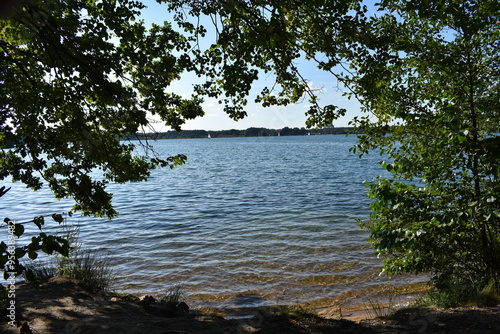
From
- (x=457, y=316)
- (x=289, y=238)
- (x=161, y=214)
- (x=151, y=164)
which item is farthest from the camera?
(x=161, y=214)

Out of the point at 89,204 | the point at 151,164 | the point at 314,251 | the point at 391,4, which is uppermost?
the point at 391,4

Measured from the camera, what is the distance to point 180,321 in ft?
19.9

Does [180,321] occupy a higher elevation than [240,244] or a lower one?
higher

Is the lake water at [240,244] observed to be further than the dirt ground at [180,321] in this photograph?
Yes

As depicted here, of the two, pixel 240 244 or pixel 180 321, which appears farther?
pixel 240 244

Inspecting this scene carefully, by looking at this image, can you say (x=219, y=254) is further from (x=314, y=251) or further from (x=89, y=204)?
(x=89, y=204)

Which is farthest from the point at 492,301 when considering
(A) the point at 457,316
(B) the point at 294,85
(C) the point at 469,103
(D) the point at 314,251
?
(D) the point at 314,251

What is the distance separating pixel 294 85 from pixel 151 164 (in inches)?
150

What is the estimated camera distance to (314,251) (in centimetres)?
1218

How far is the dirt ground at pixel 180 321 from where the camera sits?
5.20m

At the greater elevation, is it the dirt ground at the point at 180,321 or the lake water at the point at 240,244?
the dirt ground at the point at 180,321

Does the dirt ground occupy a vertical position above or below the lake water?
above

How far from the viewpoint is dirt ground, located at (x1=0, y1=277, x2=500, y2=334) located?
5.20 meters

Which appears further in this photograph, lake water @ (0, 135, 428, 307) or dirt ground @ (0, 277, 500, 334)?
lake water @ (0, 135, 428, 307)
